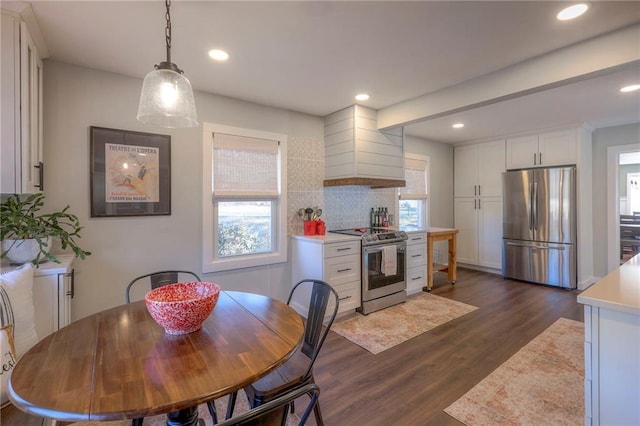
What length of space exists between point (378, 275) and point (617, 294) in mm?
2263

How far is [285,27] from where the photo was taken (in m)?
1.91

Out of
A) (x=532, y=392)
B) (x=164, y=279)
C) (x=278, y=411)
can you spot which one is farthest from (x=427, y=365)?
(x=164, y=279)

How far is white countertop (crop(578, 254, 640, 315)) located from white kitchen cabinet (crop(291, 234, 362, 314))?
208cm

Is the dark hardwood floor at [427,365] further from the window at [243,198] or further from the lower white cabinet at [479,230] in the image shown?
the lower white cabinet at [479,230]

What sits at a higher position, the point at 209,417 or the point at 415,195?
the point at 415,195

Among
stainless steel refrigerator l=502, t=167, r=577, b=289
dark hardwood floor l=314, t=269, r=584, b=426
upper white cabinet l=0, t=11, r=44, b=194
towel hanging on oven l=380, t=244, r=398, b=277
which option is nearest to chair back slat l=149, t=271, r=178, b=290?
upper white cabinet l=0, t=11, r=44, b=194

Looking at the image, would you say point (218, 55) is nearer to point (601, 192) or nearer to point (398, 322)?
point (398, 322)

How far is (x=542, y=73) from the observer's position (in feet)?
7.47

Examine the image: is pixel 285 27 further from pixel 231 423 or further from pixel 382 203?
pixel 382 203

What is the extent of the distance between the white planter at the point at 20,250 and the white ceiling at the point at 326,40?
55.2 inches

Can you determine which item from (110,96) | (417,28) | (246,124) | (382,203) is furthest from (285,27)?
(382,203)

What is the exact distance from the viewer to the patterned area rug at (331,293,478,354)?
2.81 meters

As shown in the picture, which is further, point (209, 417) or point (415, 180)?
point (415, 180)

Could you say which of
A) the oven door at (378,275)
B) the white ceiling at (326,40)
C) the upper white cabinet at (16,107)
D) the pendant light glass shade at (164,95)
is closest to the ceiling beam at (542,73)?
the white ceiling at (326,40)
